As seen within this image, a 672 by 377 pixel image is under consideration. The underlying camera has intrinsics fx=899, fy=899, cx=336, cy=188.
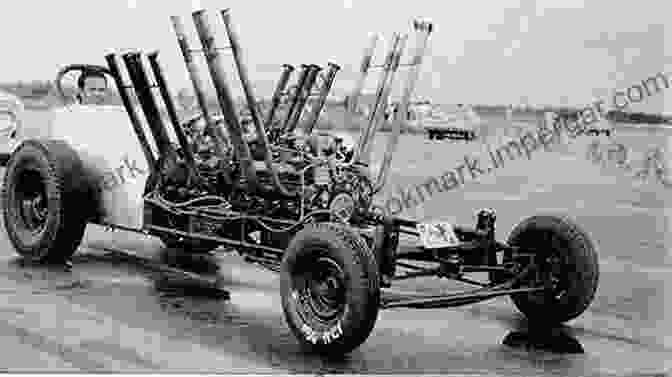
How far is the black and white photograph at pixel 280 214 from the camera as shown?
509 centimetres

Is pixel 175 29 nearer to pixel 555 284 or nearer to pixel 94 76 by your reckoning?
pixel 94 76

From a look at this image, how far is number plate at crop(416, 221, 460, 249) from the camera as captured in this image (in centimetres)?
548

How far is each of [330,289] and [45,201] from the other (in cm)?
330

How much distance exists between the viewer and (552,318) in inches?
237

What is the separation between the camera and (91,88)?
7801 millimetres

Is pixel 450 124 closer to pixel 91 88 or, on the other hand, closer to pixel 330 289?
pixel 91 88

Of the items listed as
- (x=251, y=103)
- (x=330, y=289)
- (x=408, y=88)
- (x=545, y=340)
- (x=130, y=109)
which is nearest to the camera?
(x=330, y=289)

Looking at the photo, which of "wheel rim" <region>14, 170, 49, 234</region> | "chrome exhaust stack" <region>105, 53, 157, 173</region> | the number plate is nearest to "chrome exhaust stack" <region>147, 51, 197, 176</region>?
"chrome exhaust stack" <region>105, 53, 157, 173</region>

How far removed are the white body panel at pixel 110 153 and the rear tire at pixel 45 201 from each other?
0.15 m

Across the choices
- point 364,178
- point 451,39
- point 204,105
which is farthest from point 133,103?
point 451,39

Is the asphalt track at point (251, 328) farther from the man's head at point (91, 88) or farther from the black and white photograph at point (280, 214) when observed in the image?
the man's head at point (91, 88)

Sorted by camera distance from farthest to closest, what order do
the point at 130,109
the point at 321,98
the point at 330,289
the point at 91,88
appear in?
the point at 91,88, the point at 321,98, the point at 130,109, the point at 330,289

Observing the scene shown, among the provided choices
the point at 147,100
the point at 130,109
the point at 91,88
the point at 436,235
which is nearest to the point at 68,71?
the point at 91,88

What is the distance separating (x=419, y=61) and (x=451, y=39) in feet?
1.09
